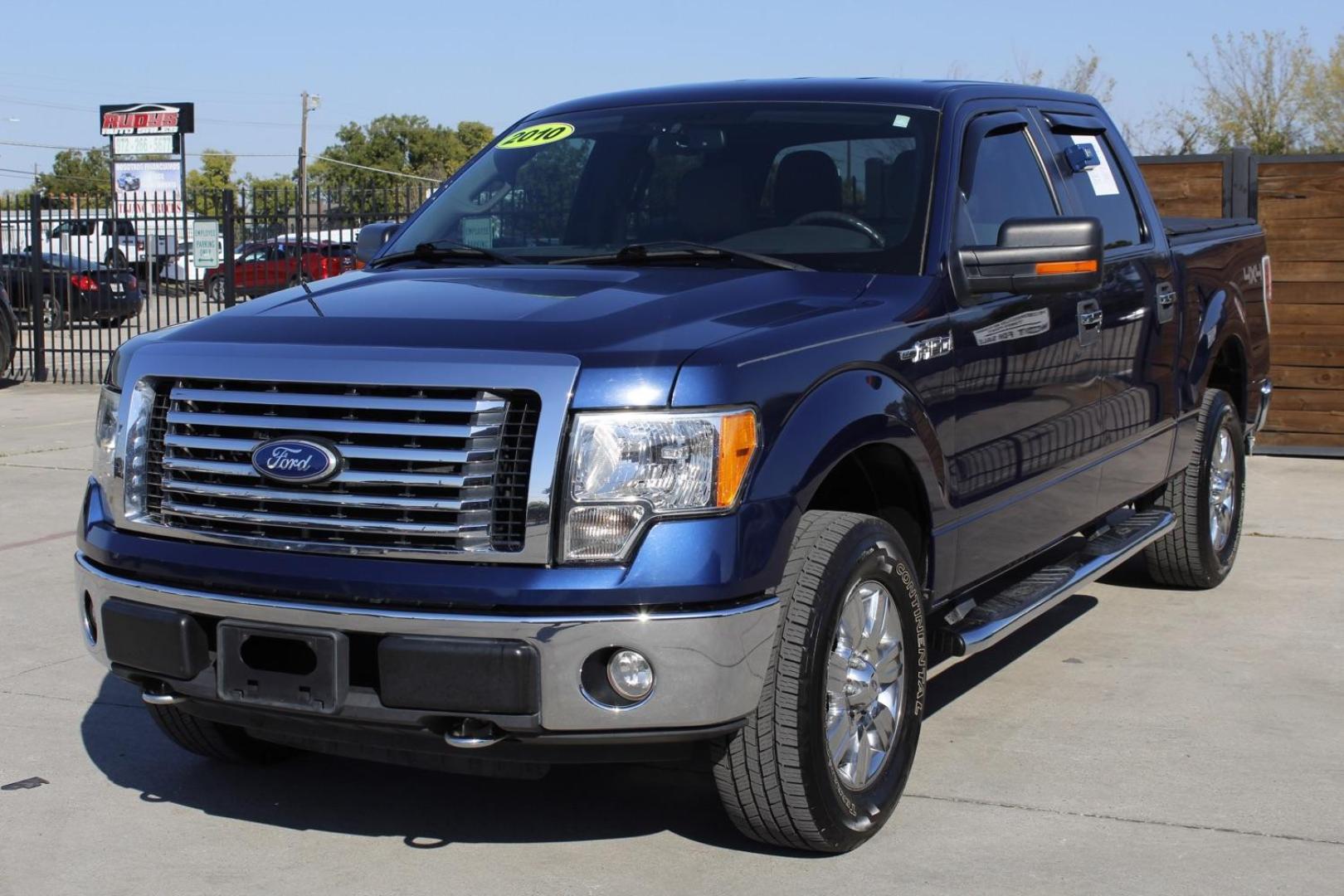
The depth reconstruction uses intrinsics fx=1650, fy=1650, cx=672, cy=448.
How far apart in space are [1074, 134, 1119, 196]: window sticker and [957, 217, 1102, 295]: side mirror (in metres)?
1.49

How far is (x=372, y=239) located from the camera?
5621 millimetres

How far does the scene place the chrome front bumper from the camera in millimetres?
3400

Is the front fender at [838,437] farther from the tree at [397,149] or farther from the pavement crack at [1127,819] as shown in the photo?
the tree at [397,149]

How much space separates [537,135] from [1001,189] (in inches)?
59.9

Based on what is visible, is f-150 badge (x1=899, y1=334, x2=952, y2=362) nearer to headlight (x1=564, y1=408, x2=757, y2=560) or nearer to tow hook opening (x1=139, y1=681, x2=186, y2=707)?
headlight (x1=564, y1=408, x2=757, y2=560)

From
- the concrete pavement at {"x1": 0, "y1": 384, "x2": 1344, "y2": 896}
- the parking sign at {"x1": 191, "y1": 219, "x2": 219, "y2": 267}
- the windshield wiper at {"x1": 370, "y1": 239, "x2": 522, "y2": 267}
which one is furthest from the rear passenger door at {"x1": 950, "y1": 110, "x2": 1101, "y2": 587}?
the parking sign at {"x1": 191, "y1": 219, "x2": 219, "y2": 267}

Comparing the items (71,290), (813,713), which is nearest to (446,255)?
(813,713)

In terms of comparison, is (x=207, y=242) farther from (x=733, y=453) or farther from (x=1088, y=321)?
(x=733, y=453)

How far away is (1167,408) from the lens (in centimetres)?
630

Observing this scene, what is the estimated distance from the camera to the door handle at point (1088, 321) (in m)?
5.32

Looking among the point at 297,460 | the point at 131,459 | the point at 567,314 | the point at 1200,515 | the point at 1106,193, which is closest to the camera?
the point at 297,460

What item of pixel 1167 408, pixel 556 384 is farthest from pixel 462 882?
pixel 1167 408

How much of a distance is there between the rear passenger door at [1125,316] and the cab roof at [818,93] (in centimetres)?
45

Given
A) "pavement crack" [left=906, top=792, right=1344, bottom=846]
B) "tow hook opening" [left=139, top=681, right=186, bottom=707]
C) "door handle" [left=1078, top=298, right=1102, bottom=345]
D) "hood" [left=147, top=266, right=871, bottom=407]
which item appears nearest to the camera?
"hood" [left=147, top=266, right=871, bottom=407]
